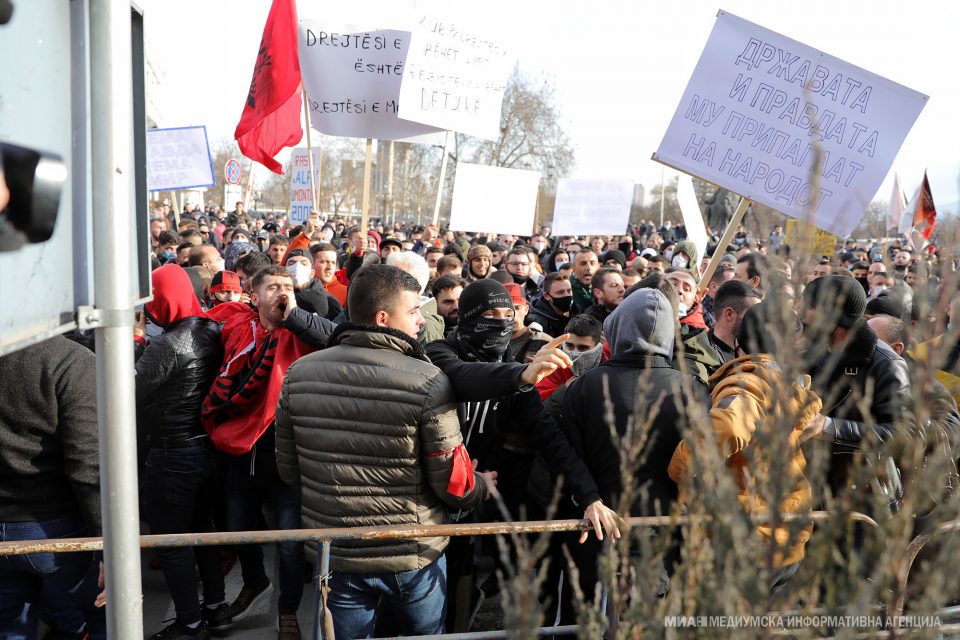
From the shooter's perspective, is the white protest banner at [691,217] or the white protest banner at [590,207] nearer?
the white protest banner at [691,217]

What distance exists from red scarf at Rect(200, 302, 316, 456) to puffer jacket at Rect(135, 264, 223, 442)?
3.1 inches

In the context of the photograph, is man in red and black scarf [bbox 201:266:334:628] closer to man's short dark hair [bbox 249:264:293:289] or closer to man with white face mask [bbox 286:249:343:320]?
man's short dark hair [bbox 249:264:293:289]

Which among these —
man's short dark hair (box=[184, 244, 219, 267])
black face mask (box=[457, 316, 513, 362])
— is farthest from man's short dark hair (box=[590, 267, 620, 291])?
man's short dark hair (box=[184, 244, 219, 267])

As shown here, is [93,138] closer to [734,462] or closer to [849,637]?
[849,637]

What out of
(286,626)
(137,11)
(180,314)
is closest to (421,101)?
(180,314)

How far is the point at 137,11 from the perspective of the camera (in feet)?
4.69

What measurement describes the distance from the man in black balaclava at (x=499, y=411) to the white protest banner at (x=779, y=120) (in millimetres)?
2643

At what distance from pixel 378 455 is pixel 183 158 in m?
9.30

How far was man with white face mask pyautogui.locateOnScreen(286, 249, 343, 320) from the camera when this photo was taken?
5.54 meters

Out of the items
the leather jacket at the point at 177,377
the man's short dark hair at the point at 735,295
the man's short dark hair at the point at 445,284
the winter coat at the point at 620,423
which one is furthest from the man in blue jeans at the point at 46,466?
the man's short dark hair at the point at 735,295

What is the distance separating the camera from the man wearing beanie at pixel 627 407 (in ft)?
9.92

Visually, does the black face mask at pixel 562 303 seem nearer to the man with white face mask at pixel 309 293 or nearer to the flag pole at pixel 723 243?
the flag pole at pixel 723 243

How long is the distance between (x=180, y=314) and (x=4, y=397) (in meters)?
1.09

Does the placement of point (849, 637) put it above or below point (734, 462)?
above
